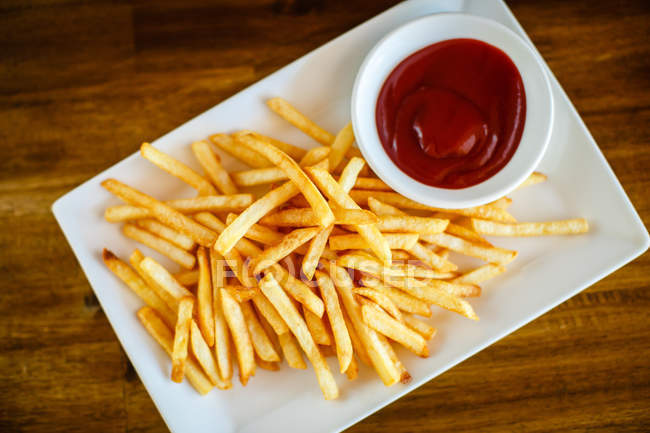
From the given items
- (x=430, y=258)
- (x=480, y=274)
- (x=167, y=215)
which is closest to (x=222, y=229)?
(x=167, y=215)

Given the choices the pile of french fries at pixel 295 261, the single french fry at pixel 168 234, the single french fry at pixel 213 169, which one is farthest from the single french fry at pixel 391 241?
the single french fry at pixel 168 234

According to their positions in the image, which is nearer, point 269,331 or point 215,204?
point 215,204

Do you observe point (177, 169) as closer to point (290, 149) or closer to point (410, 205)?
point (290, 149)

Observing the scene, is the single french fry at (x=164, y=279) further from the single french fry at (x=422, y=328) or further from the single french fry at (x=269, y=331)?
the single french fry at (x=422, y=328)

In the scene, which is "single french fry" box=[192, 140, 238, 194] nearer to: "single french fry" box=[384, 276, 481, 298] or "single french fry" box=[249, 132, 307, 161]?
"single french fry" box=[249, 132, 307, 161]

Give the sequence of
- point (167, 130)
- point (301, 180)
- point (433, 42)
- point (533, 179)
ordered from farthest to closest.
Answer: point (167, 130)
point (533, 179)
point (433, 42)
point (301, 180)

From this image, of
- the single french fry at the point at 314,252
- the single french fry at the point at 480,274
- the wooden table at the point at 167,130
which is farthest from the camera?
the wooden table at the point at 167,130
